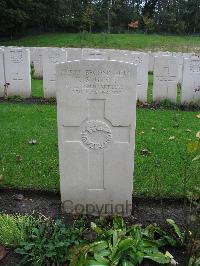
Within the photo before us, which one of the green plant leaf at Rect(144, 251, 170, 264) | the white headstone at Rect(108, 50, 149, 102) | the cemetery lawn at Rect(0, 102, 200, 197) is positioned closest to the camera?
the green plant leaf at Rect(144, 251, 170, 264)

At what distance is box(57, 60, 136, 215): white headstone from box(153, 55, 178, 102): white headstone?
648cm

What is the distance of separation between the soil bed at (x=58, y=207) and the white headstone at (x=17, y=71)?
644 centimetres

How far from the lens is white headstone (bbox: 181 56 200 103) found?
961cm

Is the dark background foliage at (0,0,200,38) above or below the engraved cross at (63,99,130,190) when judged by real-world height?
above

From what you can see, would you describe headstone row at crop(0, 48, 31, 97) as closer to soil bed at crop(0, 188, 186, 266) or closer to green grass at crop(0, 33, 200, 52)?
soil bed at crop(0, 188, 186, 266)

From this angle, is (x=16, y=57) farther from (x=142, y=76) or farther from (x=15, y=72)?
(x=142, y=76)

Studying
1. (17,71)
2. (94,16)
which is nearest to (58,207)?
(17,71)

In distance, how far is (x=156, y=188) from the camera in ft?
14.3

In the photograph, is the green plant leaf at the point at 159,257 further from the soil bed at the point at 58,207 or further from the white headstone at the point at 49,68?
the white headstone at the point at 49,68

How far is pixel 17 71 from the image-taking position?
408 inches

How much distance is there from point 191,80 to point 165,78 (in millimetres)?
677

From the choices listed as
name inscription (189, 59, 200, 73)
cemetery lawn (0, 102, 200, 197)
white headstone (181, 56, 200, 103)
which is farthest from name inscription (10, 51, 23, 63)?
name inscription (189, 59, 200, 73)

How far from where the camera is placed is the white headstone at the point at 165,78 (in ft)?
32.1

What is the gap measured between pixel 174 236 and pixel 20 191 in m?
1.85
